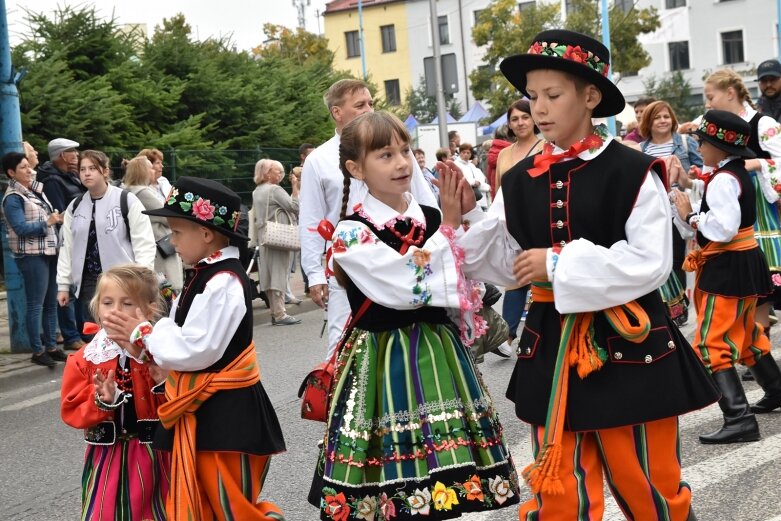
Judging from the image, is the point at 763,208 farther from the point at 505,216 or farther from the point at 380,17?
the point at 380,17

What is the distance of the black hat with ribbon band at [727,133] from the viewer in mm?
5891

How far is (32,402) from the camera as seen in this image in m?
8.53

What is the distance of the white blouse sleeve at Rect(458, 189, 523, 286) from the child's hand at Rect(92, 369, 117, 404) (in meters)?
1.46

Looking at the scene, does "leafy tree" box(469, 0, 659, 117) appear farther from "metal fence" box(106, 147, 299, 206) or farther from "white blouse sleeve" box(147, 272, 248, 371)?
"white blouse sleeve" box(147, 272, 248, 371)

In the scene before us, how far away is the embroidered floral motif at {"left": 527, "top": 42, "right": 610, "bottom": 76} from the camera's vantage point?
138 inches

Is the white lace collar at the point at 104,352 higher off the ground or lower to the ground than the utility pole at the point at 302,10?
lower

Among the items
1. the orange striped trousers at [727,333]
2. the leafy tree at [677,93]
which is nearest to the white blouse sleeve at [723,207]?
the orange striped trousers at [727,333]

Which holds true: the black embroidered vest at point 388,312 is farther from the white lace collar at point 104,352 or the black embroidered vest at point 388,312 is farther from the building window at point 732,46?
the building window at point 732,46

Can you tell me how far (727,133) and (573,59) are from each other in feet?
8.78

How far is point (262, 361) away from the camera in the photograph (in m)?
9.54

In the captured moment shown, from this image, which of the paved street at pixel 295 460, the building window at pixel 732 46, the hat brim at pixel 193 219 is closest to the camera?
the hat brim at pixel 193 219

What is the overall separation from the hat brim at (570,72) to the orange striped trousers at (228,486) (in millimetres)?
1711

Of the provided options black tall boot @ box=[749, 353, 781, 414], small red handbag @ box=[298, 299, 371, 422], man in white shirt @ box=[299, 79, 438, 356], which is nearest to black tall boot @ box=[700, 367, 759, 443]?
black tall boot @ box=[749, 353, 781, 414]

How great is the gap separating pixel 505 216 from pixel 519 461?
92.9 inches
